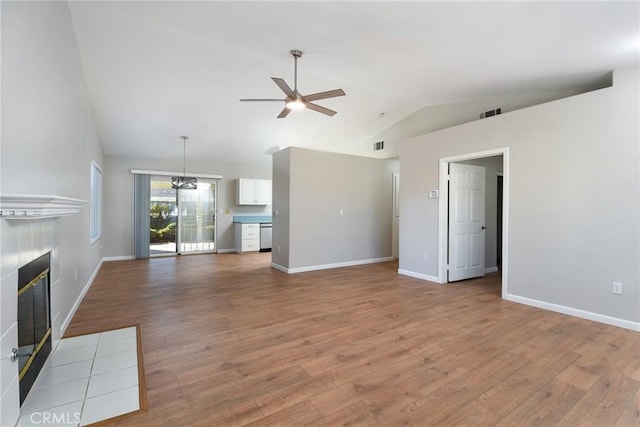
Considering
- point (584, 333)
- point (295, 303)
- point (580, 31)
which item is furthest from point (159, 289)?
point (580, 31)

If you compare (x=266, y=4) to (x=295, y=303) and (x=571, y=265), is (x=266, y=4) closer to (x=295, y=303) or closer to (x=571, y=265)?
(x=295, y=303)

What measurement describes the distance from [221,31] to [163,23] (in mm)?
593

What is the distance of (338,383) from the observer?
2.09 meters

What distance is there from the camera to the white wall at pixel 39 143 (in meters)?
1.65

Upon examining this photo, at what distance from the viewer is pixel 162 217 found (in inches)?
309

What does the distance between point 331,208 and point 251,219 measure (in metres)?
3.46

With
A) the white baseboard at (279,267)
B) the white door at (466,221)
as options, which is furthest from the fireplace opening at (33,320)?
the white door at (466,221)

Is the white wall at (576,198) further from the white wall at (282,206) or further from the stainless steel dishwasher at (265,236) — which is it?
the stainless steel dishwasher at (265,236)

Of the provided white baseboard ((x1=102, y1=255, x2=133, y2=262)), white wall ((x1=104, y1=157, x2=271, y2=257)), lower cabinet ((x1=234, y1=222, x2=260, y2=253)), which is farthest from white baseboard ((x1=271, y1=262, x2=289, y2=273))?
white baseboard ((x1=102, y1=255, x2=133, y2=262))

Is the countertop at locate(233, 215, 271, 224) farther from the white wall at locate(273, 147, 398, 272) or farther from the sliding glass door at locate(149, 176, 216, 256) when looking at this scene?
the white wall at locate(273, 147, 398, 272)

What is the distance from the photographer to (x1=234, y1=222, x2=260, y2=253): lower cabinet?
829 cm

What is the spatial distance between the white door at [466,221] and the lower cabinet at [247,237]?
5362 mm

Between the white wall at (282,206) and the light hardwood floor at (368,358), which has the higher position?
the white wall at (282,206)

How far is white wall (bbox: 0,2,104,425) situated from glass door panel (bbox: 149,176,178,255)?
157 inches
